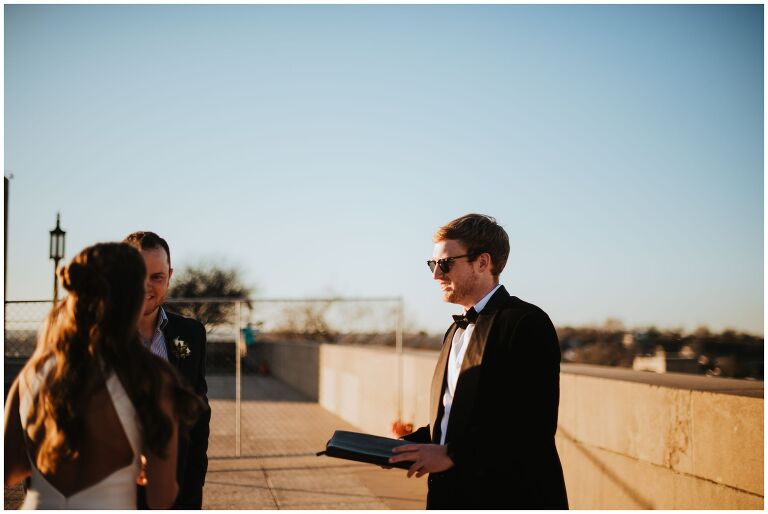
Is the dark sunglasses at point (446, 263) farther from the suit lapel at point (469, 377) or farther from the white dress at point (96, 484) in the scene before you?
the white dress at point (96, 484)

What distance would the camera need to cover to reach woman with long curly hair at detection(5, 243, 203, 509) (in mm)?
2188

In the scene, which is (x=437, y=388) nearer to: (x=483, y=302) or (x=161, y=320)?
(x=483, y=302)

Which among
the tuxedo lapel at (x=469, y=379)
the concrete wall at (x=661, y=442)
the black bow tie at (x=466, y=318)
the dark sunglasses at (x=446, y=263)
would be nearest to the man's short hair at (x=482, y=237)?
the dark sunglasses at (x=446, y=263)

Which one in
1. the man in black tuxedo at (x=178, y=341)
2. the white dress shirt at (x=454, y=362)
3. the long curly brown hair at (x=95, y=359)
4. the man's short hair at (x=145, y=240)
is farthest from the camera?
the man's short hair at (x=145, y=240)

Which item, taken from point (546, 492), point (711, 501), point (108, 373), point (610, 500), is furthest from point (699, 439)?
point (108, 373)

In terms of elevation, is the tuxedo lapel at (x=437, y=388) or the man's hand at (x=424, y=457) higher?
the tuxedo lapel at (x=437, y=388)

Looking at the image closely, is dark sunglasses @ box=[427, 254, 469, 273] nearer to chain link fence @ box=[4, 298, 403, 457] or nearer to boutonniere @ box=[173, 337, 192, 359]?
boutonniere @ box=[173, 337, 192, 359]

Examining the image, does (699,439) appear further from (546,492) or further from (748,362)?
(748,362)

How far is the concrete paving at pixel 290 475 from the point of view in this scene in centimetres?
703

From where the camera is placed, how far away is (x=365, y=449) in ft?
9.65

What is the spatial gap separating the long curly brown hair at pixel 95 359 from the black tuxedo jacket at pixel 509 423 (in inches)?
44.0

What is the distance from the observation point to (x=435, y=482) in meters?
3.03

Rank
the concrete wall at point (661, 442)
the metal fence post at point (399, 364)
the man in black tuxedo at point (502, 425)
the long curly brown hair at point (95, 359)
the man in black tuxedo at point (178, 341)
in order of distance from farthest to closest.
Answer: the metal fence post at point (399, 364)
the concrete wall at point (661, 442)
the man in black tuxedo at point (178, 341)
the man in black tuxedo at point (502, 425)
the long curly brown hair at point (95, 359)

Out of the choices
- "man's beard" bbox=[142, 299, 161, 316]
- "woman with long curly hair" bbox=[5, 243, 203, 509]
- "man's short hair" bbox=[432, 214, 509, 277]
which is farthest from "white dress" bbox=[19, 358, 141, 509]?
"man's short hair" bbox=[432, 214, 509, 277]
